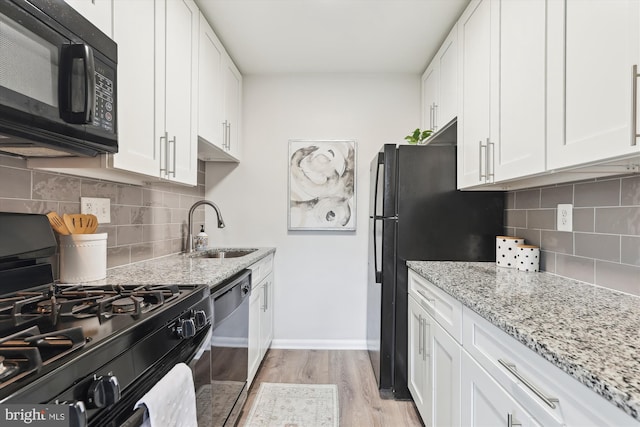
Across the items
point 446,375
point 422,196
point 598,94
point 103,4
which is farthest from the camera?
point 422,196

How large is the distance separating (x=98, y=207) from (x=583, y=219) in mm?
2207

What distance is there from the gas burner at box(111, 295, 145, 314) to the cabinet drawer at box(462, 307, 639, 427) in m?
1.03

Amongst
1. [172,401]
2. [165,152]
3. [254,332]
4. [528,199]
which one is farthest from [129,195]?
[528,199]

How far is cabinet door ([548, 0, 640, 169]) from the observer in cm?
94

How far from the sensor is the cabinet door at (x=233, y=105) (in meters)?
2.66

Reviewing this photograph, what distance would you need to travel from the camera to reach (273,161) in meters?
3.10

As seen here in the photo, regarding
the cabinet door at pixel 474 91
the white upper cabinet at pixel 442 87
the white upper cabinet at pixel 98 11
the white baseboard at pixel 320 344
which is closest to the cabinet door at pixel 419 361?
the cabinet door at pixel 474 91

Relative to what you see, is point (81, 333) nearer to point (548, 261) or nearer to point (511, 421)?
point (511, 421)

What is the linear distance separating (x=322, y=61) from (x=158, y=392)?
8.61ft

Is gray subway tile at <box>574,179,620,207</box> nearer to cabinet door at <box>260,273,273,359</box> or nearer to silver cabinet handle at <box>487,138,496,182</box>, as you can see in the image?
silver cabinet handle at <box>487,138,496,182</box>

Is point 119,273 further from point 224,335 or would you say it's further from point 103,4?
point 103,4

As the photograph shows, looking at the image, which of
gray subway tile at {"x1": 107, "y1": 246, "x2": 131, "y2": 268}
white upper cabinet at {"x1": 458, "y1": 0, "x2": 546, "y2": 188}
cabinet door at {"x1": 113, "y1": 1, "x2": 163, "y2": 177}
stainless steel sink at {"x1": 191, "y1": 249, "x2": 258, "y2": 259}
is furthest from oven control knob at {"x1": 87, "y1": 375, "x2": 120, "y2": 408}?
stainless steel sink at {"x1": 191, "y1": 249, "x2": 258, "y2": 259}

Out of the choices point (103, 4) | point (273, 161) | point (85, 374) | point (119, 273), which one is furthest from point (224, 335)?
point (273, 161)

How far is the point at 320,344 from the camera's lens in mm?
3066
